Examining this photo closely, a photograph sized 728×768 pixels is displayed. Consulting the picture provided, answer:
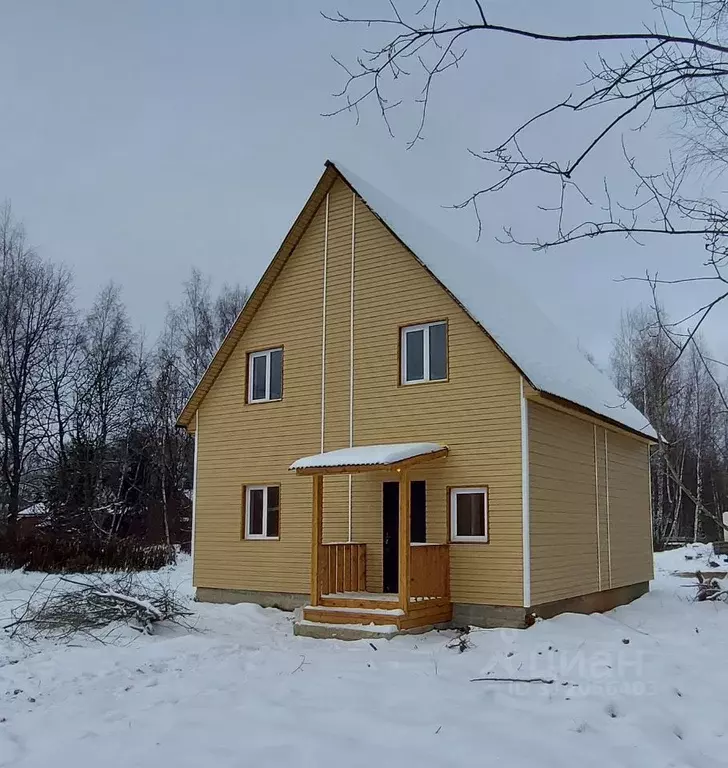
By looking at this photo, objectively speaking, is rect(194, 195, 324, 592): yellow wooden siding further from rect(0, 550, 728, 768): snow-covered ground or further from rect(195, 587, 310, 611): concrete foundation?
rect(0, 550, 728, 768): snow-covered ground

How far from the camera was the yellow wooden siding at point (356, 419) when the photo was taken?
1297 centimetres

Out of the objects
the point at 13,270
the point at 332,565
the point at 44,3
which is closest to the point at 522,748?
the point at 332,565

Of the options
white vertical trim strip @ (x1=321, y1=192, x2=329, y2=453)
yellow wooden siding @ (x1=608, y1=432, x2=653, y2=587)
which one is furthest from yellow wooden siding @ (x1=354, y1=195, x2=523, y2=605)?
yellow wooden siding @ (x1=608, y1=432, x2=653, y2=587)

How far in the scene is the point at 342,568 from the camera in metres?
13.6

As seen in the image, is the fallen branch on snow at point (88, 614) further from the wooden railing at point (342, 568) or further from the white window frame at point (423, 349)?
the white window frame at point (423, 349)

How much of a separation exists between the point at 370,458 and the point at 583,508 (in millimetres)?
4709

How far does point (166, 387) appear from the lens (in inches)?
1389

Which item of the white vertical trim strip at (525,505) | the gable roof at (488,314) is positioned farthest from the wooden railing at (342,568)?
the gable roof at (488,314)

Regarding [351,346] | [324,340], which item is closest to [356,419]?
[351,346]

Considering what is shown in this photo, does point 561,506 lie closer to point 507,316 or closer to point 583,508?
point 583,508

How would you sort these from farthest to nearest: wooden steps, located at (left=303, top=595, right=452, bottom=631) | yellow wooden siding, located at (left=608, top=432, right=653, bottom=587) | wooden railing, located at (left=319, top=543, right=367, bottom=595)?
1. yellow wooden siding, located at (left=608, top=432, right=653, bottom=587)
2. wooden railing, located at (left=319, top=543, right=367, bottom=595)
3. wooden steps, located at (left=303, top=595, right=452, bottom=631)

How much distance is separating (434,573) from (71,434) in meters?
23.7

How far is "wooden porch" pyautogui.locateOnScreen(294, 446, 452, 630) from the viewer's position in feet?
39.5

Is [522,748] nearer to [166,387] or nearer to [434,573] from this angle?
[434,573]
